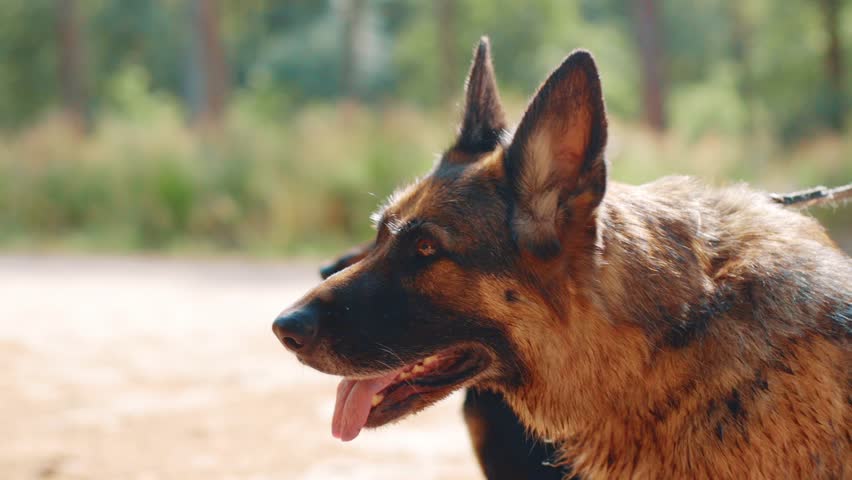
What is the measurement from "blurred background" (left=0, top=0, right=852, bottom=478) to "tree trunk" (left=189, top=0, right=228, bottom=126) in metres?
0.07

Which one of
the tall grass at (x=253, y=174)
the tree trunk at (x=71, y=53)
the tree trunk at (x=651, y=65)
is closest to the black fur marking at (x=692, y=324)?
the tall grass at (x=253, y=174)

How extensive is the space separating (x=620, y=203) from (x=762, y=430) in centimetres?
84

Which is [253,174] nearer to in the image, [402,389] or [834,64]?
[402,389]

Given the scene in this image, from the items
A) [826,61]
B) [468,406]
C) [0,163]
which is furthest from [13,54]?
[468,406]

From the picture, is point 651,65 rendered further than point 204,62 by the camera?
Yes

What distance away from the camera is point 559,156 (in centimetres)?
294

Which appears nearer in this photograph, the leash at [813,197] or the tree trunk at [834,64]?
the leash at [813,197]

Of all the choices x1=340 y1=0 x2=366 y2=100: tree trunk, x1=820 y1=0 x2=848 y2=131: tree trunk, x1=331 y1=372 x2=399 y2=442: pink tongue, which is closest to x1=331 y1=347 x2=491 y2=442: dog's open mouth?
x1=331 y1=372 x2=399 y2=442: pink tongue

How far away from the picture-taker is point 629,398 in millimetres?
2938

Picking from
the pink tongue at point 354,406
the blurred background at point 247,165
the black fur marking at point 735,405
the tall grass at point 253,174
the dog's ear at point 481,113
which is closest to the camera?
the black fur marking at point 735,405

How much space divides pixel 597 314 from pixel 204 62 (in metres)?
19.7

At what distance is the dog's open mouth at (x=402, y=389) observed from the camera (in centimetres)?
311

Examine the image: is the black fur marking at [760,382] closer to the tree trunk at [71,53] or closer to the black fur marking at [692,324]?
the black fur marking at [692,324]

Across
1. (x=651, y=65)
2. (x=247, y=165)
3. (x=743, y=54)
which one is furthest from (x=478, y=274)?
(x=743, y=54)
